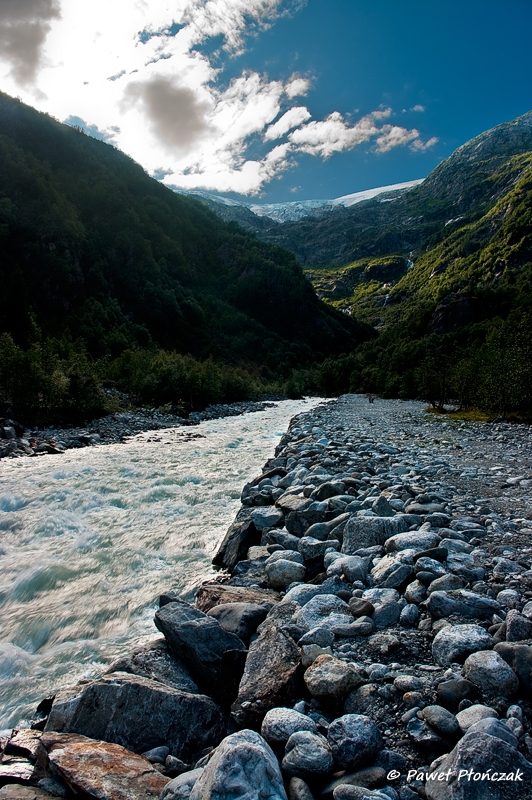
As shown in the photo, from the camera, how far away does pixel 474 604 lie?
14.0 feet

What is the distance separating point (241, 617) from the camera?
5.11 metres

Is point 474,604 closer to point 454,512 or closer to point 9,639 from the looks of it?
point 454,512

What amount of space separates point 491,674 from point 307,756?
5.15 feet

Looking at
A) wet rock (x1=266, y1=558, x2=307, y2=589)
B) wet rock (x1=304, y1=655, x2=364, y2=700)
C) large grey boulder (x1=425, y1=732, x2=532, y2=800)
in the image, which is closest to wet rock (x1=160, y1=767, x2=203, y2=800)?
wet rock (x1=304, y1=655, x2=364, y2=700)

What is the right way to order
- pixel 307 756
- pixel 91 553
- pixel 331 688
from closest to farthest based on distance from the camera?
pixel 307 756
pixel 331 688
pixel 91 553

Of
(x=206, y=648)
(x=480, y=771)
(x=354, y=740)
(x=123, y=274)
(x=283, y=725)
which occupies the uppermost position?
(x=123, y=274)

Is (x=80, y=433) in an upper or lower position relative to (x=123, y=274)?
lower

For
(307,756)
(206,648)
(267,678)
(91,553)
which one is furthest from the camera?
(91,553)

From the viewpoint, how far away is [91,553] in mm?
9250

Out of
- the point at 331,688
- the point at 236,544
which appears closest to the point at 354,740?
the point at 331,688

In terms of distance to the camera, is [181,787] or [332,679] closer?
[181,787]

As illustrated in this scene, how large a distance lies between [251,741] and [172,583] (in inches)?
211

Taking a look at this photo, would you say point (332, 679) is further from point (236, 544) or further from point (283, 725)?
point (236, 544)

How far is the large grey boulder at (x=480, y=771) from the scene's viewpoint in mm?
2240
